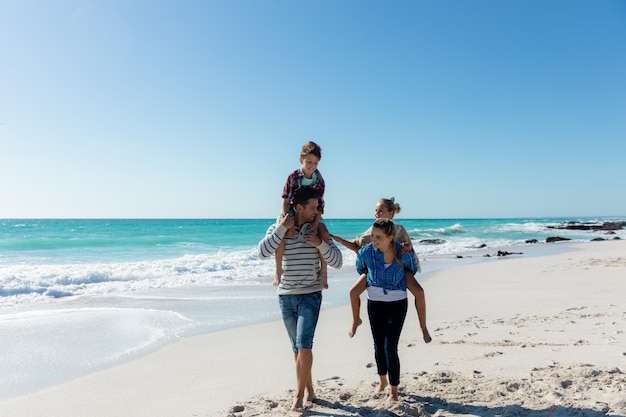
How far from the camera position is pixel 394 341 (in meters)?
3.76

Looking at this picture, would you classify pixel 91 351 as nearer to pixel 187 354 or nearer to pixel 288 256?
pixel 187 354

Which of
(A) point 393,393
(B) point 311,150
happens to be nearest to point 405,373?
(A) point 393,393

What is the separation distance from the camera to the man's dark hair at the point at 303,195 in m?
3.94

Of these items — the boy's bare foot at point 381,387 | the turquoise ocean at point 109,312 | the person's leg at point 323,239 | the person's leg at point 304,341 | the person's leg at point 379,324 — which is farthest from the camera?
the turquoise ocean at point 109,312

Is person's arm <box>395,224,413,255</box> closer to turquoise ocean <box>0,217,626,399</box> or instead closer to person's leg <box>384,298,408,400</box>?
person's leg <box>384,298,408,400</box>

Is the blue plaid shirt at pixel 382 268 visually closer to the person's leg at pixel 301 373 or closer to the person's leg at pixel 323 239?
the person's leg at pixel 323 239

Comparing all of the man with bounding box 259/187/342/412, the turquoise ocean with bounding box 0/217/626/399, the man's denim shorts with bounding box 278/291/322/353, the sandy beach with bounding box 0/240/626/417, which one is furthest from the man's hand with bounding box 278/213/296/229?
the turquoise ocean with bounding box 0/217/626/399

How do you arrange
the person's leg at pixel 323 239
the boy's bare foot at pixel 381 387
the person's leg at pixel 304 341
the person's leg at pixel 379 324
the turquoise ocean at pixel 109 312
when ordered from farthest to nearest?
the turquoise ocean at pixel 109 312
the boy's bare foot at pixel 381 387
the person's leg at pixel 323 239
the person's leg at pixel 379 324
the person's leg at pixel 304 341

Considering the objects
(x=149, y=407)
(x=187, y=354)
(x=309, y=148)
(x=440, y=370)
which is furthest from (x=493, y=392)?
(x=187, y=354)

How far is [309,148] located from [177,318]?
476cm

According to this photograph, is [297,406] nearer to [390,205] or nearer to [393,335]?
[393,335]

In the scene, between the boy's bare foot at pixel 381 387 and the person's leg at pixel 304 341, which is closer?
the person's leg at pixel 304 341

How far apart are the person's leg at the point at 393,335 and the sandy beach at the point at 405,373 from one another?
0.83 feet

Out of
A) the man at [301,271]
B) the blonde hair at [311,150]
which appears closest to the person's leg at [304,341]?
the man at [301,271]
